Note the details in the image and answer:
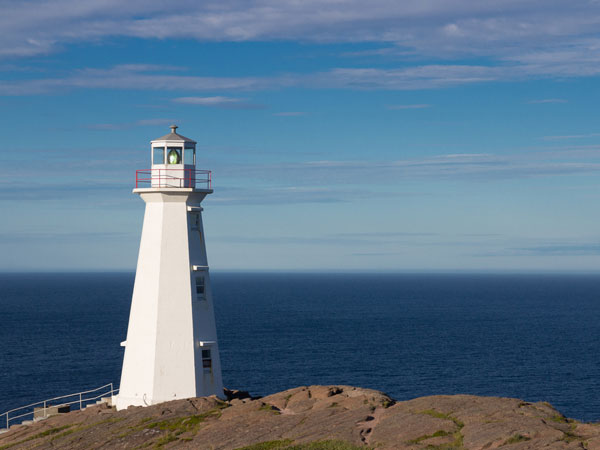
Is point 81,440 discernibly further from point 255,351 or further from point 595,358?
point 595,358

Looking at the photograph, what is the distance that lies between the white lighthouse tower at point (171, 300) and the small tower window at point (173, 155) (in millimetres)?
46

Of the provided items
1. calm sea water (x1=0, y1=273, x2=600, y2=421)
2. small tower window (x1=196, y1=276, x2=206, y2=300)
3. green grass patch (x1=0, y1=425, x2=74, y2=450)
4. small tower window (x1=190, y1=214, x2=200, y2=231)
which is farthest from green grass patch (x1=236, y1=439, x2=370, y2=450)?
calm sea water (x1=0, y1=273, x2=600, y2=421)

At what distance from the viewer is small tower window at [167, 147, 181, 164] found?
33.4m

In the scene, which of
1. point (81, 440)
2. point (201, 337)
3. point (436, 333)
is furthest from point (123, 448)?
point (436, 333)

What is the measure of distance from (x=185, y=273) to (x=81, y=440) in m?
8.43

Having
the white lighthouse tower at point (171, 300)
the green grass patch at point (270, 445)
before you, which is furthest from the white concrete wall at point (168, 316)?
the green grass patch at point (270, 445)

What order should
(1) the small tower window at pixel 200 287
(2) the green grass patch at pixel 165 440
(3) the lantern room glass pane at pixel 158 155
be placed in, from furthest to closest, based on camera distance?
1. (3) the lantern room glass pane at pixel 158 155
2. (1) the small tower window at pixel 200 287
3. (2) the green grass patch at pixel 165 440

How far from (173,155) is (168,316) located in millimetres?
7388

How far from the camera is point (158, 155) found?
111 feet

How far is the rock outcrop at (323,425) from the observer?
21.5 m

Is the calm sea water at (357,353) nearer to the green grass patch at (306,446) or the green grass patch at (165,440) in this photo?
the green grass patch at (165,440)

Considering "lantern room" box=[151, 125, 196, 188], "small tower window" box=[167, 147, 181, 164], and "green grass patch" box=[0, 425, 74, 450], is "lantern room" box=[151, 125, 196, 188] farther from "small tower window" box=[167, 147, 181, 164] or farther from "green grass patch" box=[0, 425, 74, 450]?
"green grass patch" box=[0, 425, 74, 450]

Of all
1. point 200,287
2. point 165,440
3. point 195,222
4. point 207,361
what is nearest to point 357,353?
point 207,361

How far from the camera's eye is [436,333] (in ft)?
409
